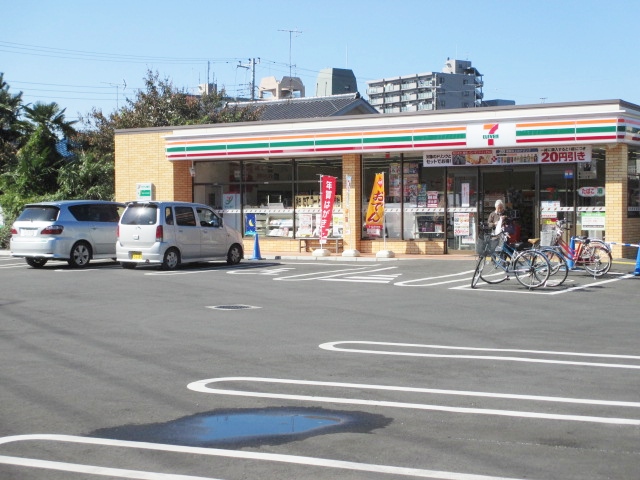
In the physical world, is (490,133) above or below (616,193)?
above

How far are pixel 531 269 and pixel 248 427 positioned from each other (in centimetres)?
1152

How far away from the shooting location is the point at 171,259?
2145 centimetres

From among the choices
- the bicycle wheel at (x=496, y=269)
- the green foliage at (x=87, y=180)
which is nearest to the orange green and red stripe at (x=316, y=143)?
the green foliage at (x=87, y=180)

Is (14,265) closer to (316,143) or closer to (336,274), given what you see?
(336,274)

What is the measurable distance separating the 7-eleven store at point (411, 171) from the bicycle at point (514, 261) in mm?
7206

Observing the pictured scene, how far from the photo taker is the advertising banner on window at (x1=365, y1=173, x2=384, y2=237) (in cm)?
2614

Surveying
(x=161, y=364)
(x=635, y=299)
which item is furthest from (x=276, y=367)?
(x=635, y=299)

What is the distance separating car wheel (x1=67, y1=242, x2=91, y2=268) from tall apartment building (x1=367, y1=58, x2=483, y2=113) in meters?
123

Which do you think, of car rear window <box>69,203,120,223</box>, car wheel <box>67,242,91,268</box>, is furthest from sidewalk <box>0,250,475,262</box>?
car wheel <box>67,242,91,268</box>

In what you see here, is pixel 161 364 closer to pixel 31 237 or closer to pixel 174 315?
pixel 174 315

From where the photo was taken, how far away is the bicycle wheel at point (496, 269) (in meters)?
17.3

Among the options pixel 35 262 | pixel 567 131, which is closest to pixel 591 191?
pixel 567 131

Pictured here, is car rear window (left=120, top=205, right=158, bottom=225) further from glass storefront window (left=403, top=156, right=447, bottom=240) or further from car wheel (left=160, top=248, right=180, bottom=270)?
glass storefront window (left=403, top=156, right=447, bottom=240)

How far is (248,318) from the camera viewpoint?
504 inches
